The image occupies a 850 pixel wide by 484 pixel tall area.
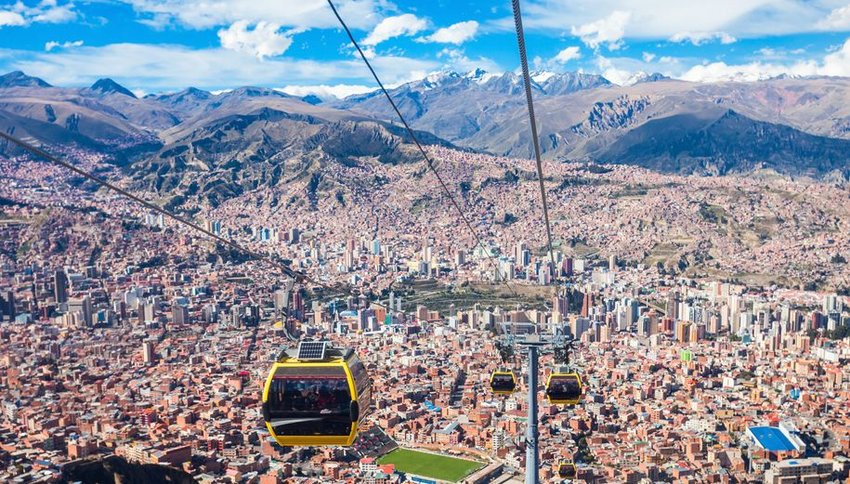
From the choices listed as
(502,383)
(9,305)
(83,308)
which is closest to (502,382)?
(502,383)

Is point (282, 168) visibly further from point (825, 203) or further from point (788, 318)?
point (788, 318)

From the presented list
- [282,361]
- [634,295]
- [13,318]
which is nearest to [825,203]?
[634,295]

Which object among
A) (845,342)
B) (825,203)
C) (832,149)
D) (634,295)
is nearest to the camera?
(845,342)

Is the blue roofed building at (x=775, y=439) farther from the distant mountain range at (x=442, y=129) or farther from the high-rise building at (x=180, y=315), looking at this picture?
the distant mountain range at (x=442, y=129)

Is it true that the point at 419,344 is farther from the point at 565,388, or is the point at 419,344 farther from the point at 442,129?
the point at 442,129

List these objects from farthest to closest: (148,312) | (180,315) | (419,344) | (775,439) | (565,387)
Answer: (148,312)
(180,315)
(419,344)
(775,439)
(565,387)

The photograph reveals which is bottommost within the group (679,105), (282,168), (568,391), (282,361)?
(568,391)

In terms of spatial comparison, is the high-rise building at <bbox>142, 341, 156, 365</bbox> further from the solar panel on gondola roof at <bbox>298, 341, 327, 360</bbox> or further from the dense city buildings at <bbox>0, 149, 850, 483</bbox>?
the solar panel on gondola roof at <bbox>298, 341, 327, 360</bbox>
